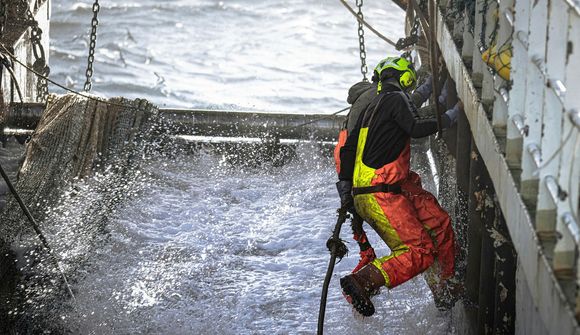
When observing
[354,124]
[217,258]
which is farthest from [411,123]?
[217,258]

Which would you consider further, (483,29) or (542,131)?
(483,29)

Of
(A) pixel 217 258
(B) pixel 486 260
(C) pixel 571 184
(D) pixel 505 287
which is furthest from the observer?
(A) pixel 217 258

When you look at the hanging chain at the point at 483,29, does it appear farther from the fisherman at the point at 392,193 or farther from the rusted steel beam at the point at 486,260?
the rusted steel beam at the point at 486,260

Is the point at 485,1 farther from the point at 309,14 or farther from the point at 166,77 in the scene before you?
the point at 309,14

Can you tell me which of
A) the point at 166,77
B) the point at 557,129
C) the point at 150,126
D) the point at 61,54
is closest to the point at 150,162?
the point at 150,126

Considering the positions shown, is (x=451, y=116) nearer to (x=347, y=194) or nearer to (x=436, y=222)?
(x=436, y=222)

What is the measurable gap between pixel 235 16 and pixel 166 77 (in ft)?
25.3

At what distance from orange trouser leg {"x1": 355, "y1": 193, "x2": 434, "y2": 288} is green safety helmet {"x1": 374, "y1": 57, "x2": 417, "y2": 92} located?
2.54 feet

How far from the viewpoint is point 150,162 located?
11367mm

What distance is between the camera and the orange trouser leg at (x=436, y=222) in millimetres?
7098

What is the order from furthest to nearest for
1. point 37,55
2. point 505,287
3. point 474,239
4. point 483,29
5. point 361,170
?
point 37,55 < point 361,170 < point 474,239 < point 483,29 < point 505,287

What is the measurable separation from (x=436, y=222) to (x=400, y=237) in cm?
30

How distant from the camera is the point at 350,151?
7164mm

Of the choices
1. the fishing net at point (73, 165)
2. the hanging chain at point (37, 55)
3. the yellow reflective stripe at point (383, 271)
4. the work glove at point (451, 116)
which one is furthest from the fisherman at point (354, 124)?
the hanging chain at point (37, 55)
